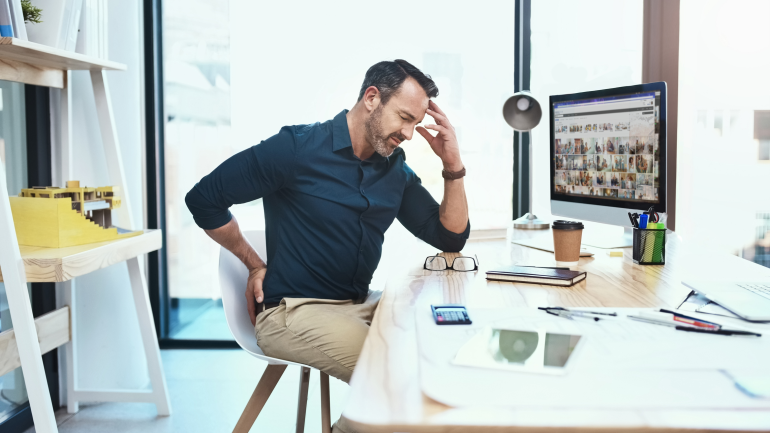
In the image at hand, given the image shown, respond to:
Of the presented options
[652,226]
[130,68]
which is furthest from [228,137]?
[652,226]

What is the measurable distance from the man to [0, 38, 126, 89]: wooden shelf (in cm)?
74

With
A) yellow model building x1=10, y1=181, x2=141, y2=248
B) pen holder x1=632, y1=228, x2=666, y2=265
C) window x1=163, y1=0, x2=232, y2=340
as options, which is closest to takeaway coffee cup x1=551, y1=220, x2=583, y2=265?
pen holder x1=632, y1=228, x2=666, y2=265

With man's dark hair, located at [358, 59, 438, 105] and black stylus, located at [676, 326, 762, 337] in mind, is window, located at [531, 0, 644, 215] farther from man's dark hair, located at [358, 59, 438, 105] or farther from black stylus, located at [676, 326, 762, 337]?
black stylus, located at [676, 326, 762, 337]

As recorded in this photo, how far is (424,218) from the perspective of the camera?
6.35 ft

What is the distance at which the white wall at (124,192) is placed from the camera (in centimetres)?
262

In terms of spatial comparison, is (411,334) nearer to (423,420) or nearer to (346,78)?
(423,420)

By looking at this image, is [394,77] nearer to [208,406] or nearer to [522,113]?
[522,113]

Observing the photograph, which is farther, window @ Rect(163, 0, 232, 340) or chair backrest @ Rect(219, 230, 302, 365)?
window @ Rect(163, 0, 232, 340)

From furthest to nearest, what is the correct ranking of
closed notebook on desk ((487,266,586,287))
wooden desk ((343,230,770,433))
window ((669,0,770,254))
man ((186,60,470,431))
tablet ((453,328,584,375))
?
1. window ((669,0,770,254))
2. man ((186,60,470,431))
3. closed notebook on desk ((487,266,586,287))
4. tablet ((453,328,584,375))
5. wooden desk ((343,230,770,433))

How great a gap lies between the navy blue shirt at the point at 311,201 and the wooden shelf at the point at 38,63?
73 centimetres

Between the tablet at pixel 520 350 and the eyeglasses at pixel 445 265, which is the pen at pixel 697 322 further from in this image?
the eyeglasses at pixel 445 265

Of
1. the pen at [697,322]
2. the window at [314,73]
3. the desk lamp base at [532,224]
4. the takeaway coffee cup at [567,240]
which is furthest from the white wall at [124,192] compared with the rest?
the pen at [697,322]

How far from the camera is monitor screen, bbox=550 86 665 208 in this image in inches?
73.2

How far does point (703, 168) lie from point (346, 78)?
1.75m
